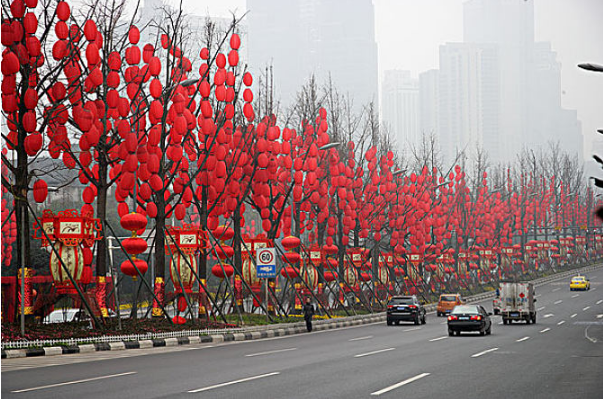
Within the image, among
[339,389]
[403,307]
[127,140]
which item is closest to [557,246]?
[403,307]

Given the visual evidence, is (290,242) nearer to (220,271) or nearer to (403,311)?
(220,271)

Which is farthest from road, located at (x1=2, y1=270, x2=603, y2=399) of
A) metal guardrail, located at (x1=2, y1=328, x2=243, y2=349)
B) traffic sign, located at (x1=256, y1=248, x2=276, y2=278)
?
traffic sign, located at (x1=256, y1=248, x2=276, y2=278)

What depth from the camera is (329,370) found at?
650 inches

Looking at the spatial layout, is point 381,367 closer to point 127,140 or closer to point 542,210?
Answer: point 127,140

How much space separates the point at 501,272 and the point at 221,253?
6041 centimetres

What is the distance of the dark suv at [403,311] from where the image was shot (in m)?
40.3

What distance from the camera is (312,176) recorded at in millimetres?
38344

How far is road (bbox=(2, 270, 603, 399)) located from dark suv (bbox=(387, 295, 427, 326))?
1257 centimetres

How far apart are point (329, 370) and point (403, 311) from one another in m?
24.4

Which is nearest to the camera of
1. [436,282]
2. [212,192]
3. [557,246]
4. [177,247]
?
[177,247]

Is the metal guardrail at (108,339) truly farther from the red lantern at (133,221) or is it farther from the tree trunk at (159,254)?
the red lantern at (133,221)

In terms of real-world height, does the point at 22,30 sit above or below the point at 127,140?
above

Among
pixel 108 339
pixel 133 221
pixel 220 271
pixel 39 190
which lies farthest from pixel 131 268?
pixel 220 271

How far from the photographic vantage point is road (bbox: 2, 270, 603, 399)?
506 inches
